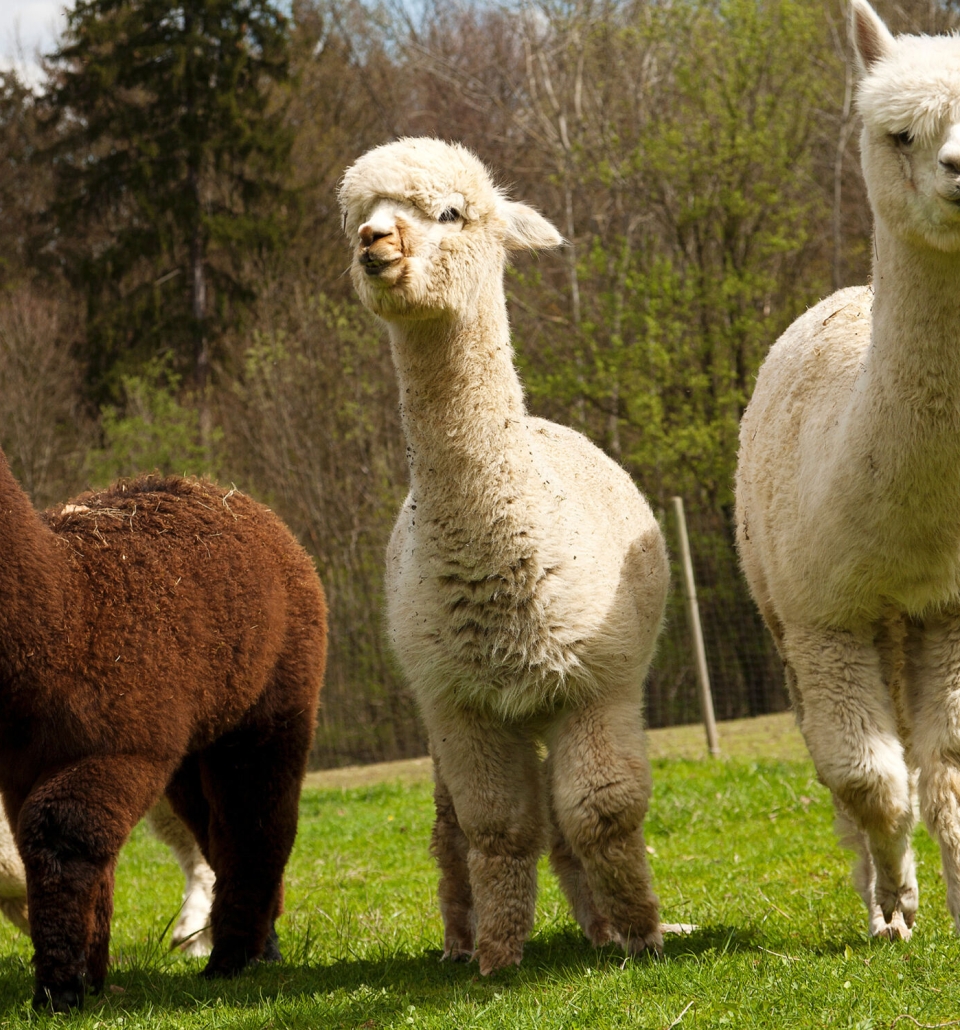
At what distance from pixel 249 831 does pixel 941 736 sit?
2681mm

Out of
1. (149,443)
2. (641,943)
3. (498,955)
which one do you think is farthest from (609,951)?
(149,443)

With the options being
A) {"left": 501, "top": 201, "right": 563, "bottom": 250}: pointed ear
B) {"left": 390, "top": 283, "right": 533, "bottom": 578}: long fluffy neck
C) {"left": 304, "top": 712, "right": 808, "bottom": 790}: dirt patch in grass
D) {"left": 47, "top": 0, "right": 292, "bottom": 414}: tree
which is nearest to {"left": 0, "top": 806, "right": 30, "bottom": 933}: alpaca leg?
{"left": 390, "top": 283, "right": 533, "bottom": 578}: long fluffy neck

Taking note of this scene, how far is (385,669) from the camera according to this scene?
13805 mm

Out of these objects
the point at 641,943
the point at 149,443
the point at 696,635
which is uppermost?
the point at 149,443

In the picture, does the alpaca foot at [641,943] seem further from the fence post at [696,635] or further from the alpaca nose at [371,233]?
the fence post at [696,635]

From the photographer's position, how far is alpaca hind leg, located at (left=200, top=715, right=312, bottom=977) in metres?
5.18

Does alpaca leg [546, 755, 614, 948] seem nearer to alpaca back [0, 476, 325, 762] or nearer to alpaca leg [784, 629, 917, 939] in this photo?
alpaca leg [784, 629, 917, 939]

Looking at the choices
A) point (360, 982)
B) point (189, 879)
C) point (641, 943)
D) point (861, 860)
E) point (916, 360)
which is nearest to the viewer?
point (916, 360)

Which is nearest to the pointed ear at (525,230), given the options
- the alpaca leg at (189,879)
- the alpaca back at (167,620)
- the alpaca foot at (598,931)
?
the alpaca back at (167,620)

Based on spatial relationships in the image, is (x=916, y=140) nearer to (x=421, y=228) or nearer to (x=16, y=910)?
(x=421, y=228)

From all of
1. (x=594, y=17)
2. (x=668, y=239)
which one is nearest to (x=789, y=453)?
(x=668, y=239)

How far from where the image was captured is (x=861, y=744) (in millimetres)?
4078

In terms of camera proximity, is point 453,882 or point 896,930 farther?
point 453,882

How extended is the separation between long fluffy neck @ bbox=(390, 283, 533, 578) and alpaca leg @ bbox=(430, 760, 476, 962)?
→ 1.19m
